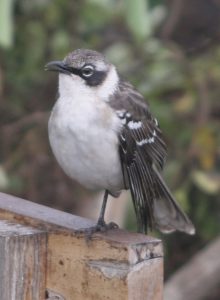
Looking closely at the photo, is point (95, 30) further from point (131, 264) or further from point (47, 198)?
point (131, 264)

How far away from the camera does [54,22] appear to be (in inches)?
251

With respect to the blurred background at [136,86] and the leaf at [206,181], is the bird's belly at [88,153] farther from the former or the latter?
the leaf at [206,181]

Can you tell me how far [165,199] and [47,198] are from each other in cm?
249

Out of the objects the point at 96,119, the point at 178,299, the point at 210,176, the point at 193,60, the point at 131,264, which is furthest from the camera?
the point at 193,60

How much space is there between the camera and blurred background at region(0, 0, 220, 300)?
19.3 feet

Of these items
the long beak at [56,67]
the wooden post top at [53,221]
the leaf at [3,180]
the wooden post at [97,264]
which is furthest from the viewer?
the leaf at [3,180]

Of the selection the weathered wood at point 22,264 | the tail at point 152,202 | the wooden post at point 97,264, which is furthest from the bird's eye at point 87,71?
the weathered wood at point 22,264

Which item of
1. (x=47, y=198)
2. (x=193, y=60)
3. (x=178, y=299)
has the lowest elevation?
(x=178, y=299)

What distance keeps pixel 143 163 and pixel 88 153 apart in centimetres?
35

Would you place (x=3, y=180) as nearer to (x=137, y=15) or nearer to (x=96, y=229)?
(x=137, y=15)

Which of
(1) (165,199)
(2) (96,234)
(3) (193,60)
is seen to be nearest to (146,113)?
(1) (165,199)

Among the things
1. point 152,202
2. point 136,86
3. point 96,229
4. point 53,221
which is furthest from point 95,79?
point 136,86

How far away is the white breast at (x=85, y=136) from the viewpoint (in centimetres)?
358

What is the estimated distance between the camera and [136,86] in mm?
6098
